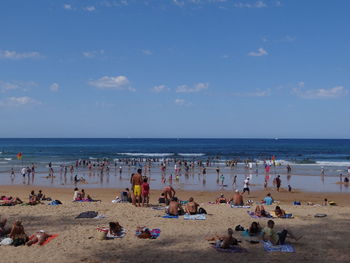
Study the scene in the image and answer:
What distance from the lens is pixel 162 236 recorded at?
1148cm

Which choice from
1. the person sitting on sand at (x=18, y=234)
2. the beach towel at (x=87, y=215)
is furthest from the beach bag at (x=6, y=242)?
the beach towel at (x=87, y=215)

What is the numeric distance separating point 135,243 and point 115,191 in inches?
626

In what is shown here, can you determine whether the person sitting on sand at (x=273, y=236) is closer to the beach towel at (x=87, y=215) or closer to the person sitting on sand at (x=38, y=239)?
the person sitting on sand at (x=38, y=239)

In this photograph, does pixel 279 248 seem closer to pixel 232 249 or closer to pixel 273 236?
pixel 273 236

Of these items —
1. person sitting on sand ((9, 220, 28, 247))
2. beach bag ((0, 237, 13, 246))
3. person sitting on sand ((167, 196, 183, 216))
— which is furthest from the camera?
person sitting on sand ((167, 196, 183, 216))

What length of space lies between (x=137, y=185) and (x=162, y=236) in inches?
211

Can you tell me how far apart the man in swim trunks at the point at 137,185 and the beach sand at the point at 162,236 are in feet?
1.79

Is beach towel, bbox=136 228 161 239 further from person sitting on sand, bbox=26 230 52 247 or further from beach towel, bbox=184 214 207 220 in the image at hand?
person sitting on sand, bbox=26 230 52 247

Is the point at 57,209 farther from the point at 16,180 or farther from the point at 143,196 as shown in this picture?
the point at 16,180

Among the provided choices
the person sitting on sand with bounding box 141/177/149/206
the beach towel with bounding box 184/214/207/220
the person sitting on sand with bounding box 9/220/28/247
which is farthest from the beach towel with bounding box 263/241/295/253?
the person sitting on sand with bounding box 141/177/149/206

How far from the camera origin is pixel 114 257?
31.1 feet

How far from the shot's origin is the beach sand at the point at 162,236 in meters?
9.57

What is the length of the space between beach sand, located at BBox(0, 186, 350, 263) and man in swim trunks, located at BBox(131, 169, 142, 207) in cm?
54

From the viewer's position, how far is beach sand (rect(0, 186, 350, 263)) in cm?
957
